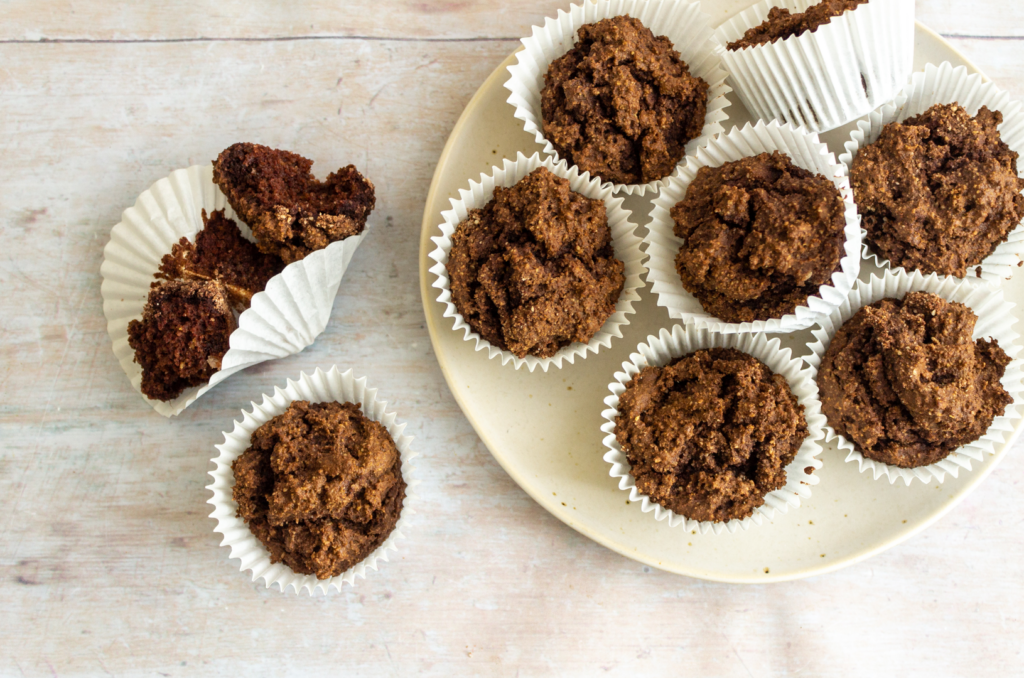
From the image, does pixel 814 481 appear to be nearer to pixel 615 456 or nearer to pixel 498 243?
pixel 615 456

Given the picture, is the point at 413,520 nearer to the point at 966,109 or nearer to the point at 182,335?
the point at 182,335

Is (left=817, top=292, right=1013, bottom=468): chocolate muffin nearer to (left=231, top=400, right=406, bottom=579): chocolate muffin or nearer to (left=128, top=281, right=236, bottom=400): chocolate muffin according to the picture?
(left=231, top=400, right=406, bottom=579): chocolate muffin

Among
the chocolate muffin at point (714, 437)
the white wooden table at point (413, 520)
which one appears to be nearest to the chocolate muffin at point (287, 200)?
the white wooden table at point (413, 520)

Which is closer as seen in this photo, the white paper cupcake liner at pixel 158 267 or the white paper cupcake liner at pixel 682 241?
the white paper cupcake liner at pixel 682 241

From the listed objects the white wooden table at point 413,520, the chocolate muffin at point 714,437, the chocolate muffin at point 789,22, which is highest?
the chocolate muffin at point 789,22

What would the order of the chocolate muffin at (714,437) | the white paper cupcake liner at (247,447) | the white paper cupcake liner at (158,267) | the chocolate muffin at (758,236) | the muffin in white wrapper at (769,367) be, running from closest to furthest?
the chocolate muffin at (758,236) → the chocolate muffin at (714,437) → the muffin in white wrapper at (769,367) → the white paper cupcake liner at (247,447) → the white paper cupcake liner at (158,267)

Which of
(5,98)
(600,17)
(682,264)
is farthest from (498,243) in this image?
(5,98)

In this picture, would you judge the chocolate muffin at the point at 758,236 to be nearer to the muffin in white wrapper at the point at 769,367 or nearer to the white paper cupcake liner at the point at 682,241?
the white paper cupcake liner at the point at 682,241
